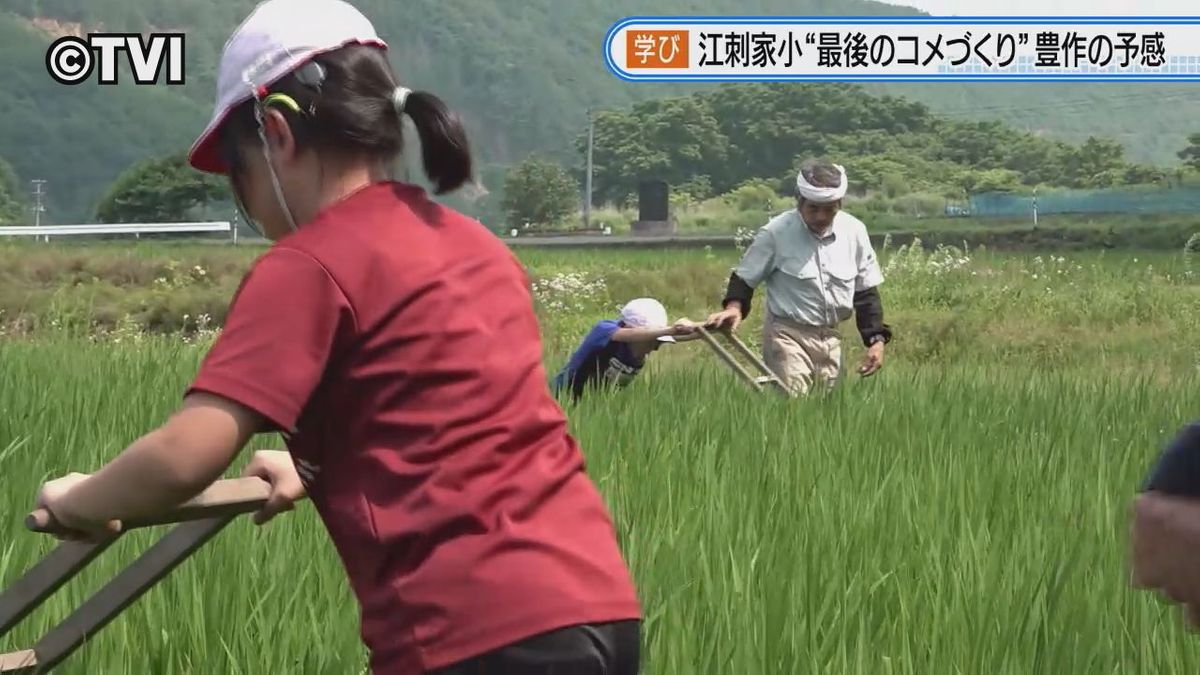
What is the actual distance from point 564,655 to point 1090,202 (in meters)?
28.8

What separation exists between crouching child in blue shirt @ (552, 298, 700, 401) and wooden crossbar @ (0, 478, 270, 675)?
3.23 meters

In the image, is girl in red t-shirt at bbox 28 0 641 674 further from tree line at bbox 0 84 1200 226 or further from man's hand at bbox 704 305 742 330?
tree line at bbox 0 84 1200 226

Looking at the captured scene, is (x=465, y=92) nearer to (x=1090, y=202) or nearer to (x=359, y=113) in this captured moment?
(x=1090, y=202)

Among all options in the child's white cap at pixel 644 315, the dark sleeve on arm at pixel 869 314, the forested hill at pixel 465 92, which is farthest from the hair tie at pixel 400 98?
the forested hill at pixel 465 92

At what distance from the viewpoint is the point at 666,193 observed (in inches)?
1399

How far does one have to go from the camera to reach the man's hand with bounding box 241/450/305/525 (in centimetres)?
138

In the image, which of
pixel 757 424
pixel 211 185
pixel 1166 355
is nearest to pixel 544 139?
pixel 211 185

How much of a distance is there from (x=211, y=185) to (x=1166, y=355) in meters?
29.5

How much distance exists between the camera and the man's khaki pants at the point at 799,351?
532 cm

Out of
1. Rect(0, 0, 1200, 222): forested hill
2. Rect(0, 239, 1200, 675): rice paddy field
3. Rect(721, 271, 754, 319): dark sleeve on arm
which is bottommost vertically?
Rect(0, 239, 1200, 675): rice paddy field

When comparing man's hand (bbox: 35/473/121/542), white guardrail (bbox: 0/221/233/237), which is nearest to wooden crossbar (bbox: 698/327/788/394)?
man's hand (bbox: 35/473/121/542)

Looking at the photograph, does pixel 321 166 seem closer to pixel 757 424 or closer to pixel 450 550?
pixel 450 550

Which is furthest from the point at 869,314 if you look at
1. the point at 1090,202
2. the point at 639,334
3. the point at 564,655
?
the point at 1090,202

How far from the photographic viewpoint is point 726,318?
5.07m
